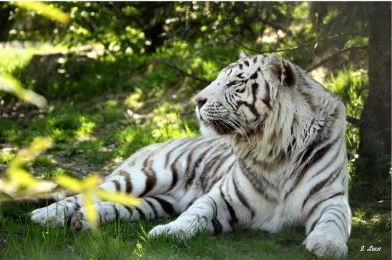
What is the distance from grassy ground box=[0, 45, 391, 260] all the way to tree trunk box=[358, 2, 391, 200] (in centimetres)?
36

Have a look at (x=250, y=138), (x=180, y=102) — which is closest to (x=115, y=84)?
(x=180, y=102)

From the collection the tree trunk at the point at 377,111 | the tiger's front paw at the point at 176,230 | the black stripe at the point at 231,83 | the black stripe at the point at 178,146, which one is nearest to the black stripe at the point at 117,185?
the black stripe at the point at 178,146

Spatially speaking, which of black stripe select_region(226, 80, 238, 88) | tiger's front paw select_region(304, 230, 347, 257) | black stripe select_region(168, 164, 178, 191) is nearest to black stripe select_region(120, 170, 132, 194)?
black stripe select_region(168, 164, 178, 191)

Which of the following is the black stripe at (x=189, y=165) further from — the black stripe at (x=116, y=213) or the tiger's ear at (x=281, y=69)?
the tiger's ear at (x=281, y=69)

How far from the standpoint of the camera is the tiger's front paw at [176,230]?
375cm

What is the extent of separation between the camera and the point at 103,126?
804 cm

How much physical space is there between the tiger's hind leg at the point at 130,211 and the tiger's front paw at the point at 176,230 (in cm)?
52

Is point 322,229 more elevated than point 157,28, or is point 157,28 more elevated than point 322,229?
point 157,28

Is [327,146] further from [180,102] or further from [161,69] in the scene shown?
[161,69]

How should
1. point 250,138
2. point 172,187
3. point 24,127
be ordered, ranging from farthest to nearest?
point 24,127 < point 172,187 < point 250,138

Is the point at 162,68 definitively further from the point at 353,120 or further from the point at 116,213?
the point at 116,213

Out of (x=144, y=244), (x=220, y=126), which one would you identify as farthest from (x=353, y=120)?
(x=144, y=244)

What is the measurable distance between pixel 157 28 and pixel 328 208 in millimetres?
6147

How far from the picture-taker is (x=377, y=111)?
5496 millimetres
